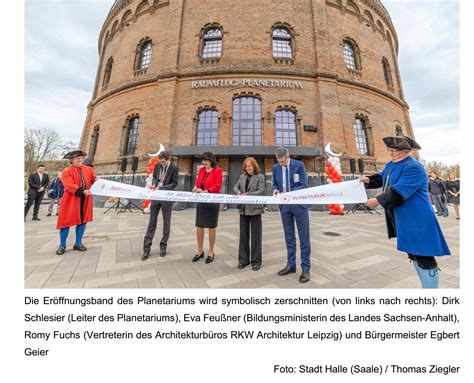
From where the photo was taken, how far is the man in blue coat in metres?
1.94

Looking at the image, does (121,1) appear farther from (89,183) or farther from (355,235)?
(355,235)

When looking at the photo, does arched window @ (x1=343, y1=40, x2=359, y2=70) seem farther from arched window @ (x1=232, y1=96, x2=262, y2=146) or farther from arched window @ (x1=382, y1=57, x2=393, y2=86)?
arched window @ (x1=232, y1=96, x2=262, y2=146)

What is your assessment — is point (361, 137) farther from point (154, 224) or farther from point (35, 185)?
point (35, 185)

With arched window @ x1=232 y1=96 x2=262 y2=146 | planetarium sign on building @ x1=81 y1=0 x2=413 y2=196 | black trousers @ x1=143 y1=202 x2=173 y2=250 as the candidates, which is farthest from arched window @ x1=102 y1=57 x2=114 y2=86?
black trousers @ x1=143 y1=202 x2=173 y2=250

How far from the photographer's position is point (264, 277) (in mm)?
3037

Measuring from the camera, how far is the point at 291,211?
3.18 m

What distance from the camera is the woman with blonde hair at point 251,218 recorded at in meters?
3.36

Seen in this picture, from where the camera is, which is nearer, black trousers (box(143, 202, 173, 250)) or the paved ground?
the paved ground

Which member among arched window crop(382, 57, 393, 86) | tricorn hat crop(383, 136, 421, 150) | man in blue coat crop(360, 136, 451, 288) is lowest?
man in blue coat crop(360, 136, 451, 288)

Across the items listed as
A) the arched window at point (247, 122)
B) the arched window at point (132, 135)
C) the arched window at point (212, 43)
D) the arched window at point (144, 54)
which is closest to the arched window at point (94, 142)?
the arched window at point (132, 135)

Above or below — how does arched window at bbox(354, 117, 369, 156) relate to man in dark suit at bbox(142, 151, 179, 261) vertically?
above

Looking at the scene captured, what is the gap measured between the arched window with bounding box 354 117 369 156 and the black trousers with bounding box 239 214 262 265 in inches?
535

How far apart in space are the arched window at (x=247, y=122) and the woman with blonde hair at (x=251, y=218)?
934 cm

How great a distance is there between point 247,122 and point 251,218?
10389mm
